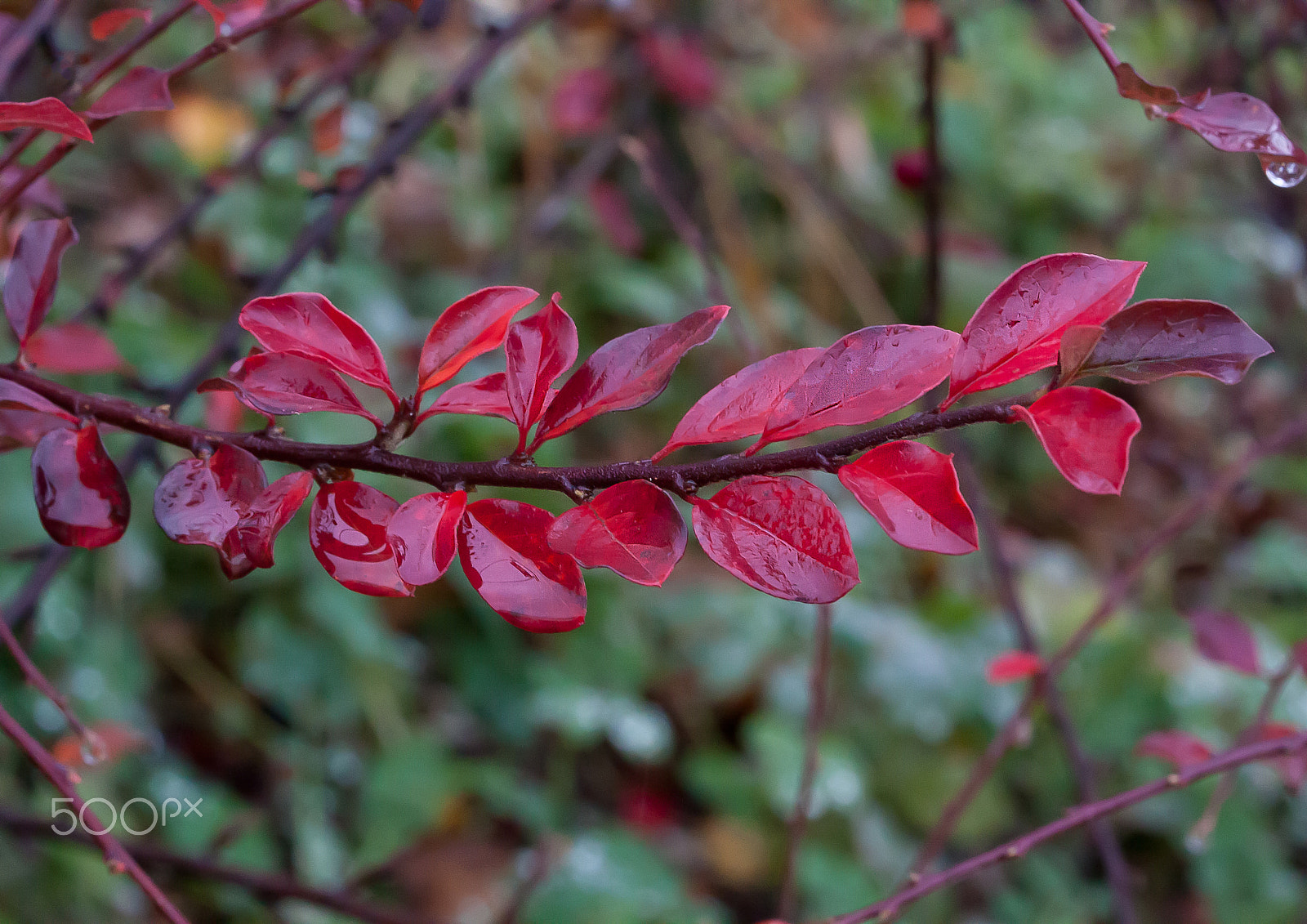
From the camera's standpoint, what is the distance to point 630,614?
3.81 ft

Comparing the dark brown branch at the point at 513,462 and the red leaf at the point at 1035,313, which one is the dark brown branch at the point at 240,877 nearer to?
the dark brown branch at the point at 513,462

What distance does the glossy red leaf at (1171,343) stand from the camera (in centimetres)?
25

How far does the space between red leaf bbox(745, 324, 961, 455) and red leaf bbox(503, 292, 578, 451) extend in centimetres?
7

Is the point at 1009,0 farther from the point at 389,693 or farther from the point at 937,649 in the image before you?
the point at 389,693

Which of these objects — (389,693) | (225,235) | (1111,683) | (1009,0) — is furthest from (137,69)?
(1009,0)

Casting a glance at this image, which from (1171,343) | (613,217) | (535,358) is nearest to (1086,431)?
(1171,343)

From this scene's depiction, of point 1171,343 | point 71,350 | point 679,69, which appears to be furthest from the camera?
point 679,69

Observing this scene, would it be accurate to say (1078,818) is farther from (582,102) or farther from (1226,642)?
(582,102)

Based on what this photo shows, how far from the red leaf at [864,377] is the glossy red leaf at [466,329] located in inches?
3.7

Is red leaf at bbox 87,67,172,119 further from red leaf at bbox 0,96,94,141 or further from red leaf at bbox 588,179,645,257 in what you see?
red leaf at bbox 588,179,645,257

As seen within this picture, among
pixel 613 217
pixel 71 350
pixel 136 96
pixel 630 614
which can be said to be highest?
pixel 136 96

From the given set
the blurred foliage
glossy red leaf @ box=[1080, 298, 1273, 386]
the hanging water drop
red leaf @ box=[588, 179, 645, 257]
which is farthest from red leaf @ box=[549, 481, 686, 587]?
red leaf @ box=[588, 179, 645, 257]

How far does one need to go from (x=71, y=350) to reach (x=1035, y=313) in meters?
0.45

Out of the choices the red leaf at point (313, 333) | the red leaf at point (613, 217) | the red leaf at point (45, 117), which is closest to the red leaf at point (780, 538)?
the red leaf at point (313, 333)
